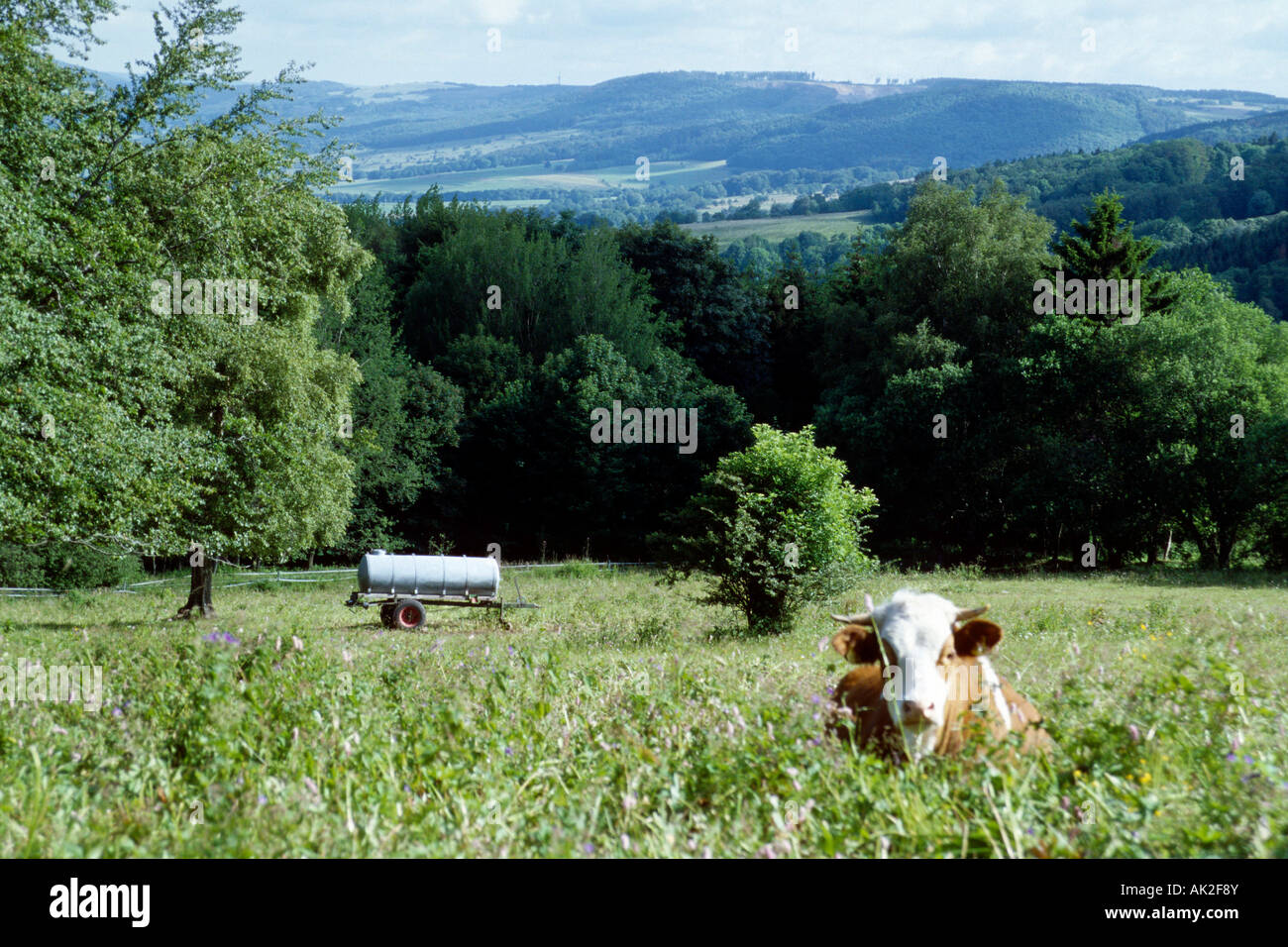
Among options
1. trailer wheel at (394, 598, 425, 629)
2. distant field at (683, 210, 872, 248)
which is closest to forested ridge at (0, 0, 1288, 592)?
trailer wheel at (394, 598, 425, 629)

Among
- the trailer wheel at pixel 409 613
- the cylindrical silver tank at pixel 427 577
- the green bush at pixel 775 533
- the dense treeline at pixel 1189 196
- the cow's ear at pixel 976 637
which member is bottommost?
the trailer wheel at pixel 409 613

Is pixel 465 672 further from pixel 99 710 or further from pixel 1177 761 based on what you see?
pixel 1177 761

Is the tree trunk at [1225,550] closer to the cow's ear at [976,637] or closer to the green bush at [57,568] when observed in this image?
the cow's ear at [976,637]

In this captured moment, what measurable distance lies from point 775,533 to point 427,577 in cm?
959

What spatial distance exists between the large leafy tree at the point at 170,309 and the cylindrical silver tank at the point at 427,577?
84.7 inches

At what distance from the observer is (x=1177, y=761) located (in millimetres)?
4797

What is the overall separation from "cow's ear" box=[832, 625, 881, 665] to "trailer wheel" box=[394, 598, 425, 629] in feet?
60.5

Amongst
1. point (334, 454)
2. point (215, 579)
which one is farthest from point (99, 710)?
point (215, 579)

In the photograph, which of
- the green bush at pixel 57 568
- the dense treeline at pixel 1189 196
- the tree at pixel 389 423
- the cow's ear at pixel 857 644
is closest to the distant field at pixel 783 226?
the dense treeline at pixel 1189 196

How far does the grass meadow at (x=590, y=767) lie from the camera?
163 inches

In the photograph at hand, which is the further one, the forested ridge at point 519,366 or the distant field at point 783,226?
the distant field at point 783,226

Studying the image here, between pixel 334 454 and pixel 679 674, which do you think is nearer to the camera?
pixel 679 674

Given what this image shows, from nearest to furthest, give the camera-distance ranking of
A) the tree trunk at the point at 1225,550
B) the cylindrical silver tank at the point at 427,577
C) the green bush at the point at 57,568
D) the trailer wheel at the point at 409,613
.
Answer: the trailer wheel at the point at 409,613 → the cylindrical silver tank at the point at 427,577 → the green bush at the point at 57,568 → the tree trunk at the point at 1225,550
